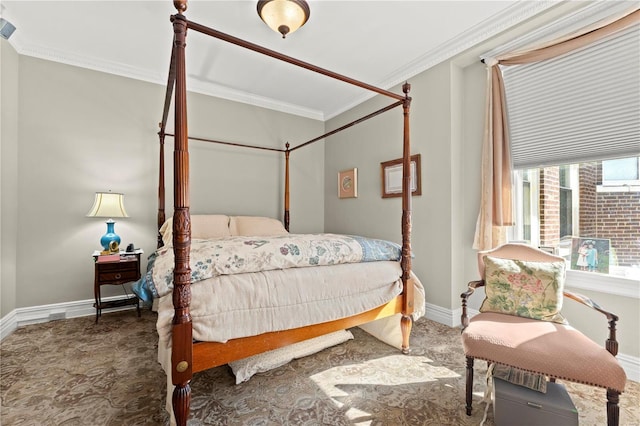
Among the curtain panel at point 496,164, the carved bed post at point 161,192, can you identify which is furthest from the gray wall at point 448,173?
the carved bed post at point 161,192

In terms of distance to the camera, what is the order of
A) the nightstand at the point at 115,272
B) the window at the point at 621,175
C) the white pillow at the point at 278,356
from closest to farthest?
the white pillow at the point at 278,356, the window at the point at 621,175, the nightstand at the point at 115,272

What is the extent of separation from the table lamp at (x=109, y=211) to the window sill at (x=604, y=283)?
392cm

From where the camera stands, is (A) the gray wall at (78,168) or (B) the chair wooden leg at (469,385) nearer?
(B) the chair wooden leg at (469,385)

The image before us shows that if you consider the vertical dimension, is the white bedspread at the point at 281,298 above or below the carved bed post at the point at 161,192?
below

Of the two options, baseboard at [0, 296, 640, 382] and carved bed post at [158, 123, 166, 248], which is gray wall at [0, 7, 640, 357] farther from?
carved bed post at [158, 123, 166, 248]

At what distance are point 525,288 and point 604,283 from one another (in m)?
0.77

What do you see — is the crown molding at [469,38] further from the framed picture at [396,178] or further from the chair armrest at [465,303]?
the chair armrest at [465,303]

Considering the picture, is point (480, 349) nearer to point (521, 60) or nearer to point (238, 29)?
point (521, 60)

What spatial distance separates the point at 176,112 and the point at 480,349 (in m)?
1.88

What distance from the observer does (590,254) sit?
2.06 meters

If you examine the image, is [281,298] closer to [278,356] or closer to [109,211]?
[278,356]

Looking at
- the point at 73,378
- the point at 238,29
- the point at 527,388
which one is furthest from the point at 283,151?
the point at 527,388

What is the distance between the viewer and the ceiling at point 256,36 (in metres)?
2.18

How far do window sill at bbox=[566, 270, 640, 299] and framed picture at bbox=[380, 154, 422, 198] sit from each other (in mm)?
1403
